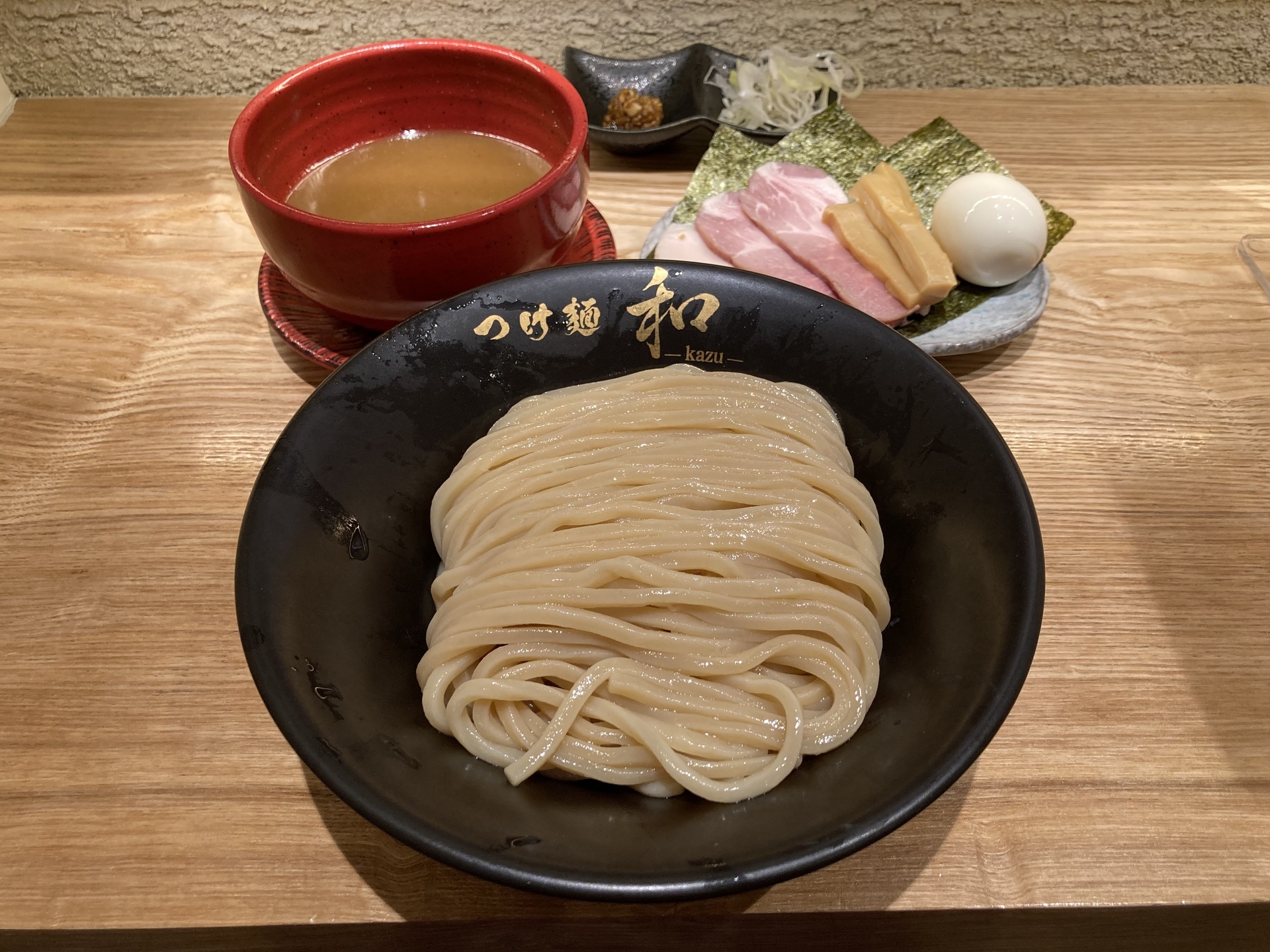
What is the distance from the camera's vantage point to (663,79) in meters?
2.52

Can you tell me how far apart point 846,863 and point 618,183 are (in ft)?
5.91

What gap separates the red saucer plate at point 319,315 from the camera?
1.64 metres

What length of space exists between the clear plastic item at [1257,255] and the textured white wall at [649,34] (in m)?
0.88

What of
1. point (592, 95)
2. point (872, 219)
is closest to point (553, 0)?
point (592, 95)

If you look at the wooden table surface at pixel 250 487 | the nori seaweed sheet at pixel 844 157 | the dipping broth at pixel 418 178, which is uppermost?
the dipping broth at pixel 418 178

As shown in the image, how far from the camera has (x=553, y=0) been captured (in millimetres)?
2461

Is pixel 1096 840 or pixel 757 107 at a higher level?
pixel 757 107

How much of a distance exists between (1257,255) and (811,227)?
114 centimetres

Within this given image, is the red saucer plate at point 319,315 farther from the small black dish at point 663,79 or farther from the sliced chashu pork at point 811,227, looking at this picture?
the small black dish at point 663,79

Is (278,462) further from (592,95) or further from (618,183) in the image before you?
(592,95)

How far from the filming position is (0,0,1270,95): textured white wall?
8.08 ft

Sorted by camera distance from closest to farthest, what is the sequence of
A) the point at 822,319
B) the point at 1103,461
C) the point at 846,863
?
the point at 846,863 → the point at 822,319 → the point at 1103,461

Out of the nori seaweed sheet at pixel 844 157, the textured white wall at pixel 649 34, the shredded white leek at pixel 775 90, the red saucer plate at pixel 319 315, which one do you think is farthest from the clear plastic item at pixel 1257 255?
the red saucer plate at pixel 319 315

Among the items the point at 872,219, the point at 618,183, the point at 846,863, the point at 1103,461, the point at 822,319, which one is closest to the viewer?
the point at 846,863
